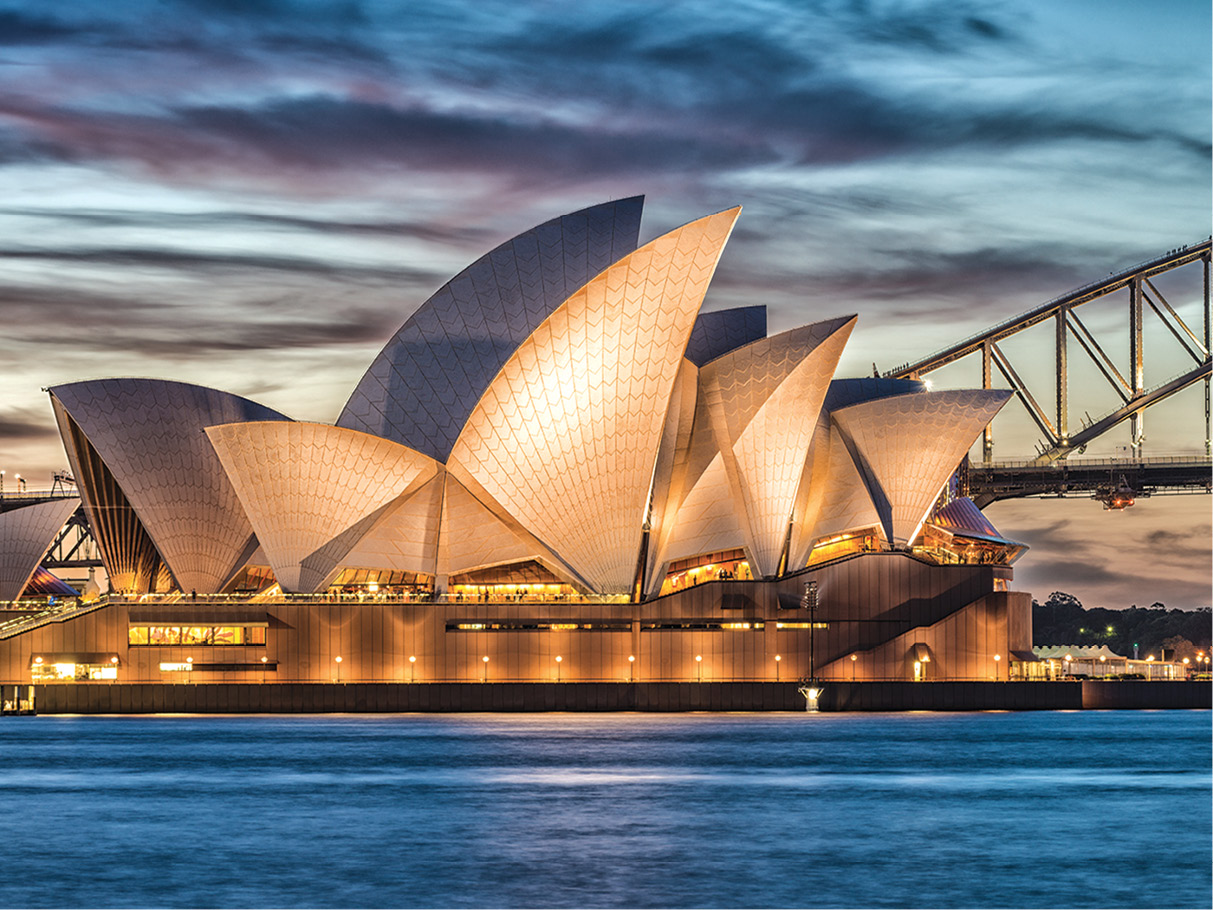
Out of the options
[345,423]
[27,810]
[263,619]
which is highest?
Result: [345,423]

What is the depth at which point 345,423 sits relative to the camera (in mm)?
82750

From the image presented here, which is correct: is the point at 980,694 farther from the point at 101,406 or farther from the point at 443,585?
the point at 101,406

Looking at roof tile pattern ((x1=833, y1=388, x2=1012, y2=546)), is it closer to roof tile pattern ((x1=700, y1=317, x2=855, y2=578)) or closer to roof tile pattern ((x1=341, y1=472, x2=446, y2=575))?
roof tile pattern ((x1=700, y1=317, x2=855, y2=578))

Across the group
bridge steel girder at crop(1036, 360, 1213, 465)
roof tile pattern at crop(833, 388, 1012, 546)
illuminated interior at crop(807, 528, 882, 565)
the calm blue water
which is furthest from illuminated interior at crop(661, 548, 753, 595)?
bridge steel girder at crop(1036, 360, 1213, 465)

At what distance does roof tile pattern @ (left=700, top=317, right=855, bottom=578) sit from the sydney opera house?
11 cm

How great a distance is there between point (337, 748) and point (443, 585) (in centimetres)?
2053

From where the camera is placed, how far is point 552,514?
78562 millimetres

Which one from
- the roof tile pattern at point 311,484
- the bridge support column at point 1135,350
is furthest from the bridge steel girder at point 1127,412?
the roof tile pattern at point 311,484

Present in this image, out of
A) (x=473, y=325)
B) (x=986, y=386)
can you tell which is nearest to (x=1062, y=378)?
(x=986, y=386)

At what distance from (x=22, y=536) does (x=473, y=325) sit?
124ft

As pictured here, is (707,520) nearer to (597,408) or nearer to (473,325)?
(597,408)

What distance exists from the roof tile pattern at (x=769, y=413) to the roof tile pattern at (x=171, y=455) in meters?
22.9

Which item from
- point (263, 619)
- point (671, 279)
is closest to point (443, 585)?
point (263, 619)

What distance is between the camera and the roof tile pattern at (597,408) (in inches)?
2751
